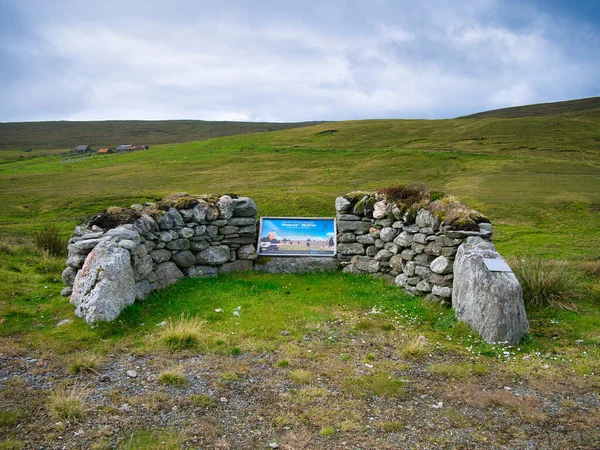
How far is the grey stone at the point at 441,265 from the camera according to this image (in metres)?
10.9

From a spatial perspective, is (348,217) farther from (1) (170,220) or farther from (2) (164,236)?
(2) (164,236)

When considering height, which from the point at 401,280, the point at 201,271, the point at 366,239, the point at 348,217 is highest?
the point at 348,217

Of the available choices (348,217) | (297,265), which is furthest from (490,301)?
(297,265)

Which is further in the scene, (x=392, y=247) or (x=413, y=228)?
(x=392, y=247)

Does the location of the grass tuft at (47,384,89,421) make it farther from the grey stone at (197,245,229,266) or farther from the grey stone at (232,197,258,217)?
the grey stone at (232,197,258,217)

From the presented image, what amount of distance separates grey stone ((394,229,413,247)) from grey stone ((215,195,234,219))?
501 cm

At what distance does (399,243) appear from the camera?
41.5 ft

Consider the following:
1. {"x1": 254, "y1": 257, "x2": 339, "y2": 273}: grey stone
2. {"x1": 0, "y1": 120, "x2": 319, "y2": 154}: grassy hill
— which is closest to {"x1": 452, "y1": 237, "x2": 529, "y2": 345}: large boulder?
{"x1": 254, "y1": 257, "x2": 339, "y2": 273}: grey stone

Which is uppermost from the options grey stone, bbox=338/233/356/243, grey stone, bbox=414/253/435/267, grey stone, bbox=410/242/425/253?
grey stone, bbox=410/242/425/253

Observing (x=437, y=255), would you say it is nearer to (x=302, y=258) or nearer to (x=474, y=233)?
(x=474, y=233)

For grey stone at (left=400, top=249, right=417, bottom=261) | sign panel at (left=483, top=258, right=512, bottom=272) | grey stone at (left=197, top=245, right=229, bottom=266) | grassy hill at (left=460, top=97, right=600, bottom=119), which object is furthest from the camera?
grassy hill at (left=460, top=97, right=600, bottom=119)

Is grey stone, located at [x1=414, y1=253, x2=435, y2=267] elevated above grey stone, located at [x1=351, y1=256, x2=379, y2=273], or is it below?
above

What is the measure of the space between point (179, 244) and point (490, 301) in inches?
321

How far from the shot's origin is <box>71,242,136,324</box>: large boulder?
9516mm
